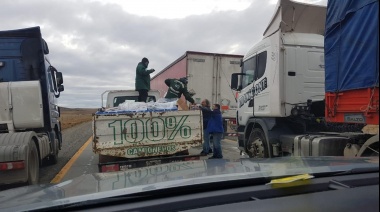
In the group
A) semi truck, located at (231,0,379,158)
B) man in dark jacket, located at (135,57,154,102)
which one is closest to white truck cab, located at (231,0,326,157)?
semi truck, located at (231,0,379,158)

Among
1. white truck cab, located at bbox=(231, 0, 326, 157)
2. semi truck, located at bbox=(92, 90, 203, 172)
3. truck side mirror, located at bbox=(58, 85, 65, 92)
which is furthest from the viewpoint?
truck side mirror, located at bbox=(58, 85, 65, 92)

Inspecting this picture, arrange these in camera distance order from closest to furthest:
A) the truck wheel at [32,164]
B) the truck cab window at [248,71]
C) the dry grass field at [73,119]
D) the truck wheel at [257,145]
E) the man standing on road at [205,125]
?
1. the truck wheel at [32,164]
2. the truck wheel at [257,145]
3. the truck cab window at [248,71]
4. the man standing on road at [205,125]
5. the dry grass field at [73,119]

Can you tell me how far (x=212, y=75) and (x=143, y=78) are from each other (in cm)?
670

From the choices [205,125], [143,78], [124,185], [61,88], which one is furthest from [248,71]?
[124,185]

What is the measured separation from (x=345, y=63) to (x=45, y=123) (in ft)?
23.4

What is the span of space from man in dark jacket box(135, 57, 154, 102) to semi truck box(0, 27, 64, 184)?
219 cm

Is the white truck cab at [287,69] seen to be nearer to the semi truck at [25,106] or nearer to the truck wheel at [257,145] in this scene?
the truck wheel at [257,145]

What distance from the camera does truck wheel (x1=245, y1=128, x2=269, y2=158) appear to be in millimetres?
8227

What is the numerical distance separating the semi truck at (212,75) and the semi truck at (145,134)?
8285mm

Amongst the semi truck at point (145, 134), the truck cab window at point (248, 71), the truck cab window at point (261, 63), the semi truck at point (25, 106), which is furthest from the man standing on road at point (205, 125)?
the semi truck at point (25, 106)

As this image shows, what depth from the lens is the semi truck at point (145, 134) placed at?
6707 millimetres

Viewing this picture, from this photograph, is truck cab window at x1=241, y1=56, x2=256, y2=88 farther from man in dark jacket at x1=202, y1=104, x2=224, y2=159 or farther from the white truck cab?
man in dark jacket at x1=202, y1=104, x2=224, y2=159

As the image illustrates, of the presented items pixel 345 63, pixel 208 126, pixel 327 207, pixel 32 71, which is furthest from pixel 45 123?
pixel 327 207

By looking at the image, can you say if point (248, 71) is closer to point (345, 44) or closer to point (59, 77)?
point (345, 44)
